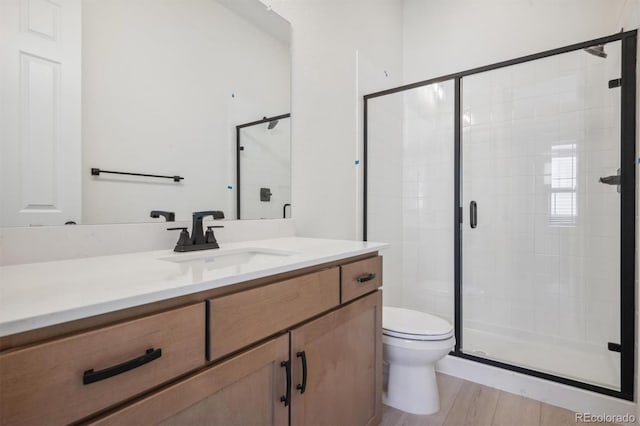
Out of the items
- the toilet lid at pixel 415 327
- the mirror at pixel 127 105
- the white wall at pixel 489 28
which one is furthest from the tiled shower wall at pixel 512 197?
the mirror at pixel 127 105

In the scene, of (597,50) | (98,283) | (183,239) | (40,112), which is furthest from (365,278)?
(597,50)

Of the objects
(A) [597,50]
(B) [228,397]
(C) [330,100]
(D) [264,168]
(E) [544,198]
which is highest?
(A) [597,50]

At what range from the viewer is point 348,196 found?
2139 millimetres

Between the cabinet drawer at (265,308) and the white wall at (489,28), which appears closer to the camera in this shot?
the cabinet drawer at (265,308)

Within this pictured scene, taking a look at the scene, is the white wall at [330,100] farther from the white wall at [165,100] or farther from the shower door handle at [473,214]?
the shower door handle at [473,214]

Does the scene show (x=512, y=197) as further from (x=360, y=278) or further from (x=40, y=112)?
(x=40, y=112)

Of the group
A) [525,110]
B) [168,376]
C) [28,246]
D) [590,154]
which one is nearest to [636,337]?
[590,154]

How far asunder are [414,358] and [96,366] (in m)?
1.36

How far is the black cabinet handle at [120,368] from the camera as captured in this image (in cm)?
53

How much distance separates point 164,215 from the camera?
1.20 metres

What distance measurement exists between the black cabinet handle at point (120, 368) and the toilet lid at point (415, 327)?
120 centimetres

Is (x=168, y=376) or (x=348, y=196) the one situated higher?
(x=348, y=196)

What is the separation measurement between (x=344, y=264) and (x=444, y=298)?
1603mm

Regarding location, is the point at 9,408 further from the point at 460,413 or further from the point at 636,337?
the point at 636,337
